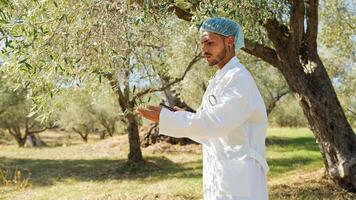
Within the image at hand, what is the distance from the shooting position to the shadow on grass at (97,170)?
1958 centimetres

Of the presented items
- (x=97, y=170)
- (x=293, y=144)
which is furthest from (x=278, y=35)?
(x=293, y=144)

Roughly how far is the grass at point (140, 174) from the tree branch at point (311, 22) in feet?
13.3

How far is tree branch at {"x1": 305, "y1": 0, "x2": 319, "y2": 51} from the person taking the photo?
40.6 ft

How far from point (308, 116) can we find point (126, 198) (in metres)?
5.68

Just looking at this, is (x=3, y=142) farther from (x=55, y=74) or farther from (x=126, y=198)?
(x=55, y=74)

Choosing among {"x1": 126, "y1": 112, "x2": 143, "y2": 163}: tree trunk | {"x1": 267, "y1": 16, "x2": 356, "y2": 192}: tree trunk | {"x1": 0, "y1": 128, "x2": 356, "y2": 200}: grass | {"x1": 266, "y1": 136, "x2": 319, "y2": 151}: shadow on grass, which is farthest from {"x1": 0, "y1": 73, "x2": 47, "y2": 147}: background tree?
{"x1": 267, "y1": 16, "x2": 356, "y2": 192}: tree trunk

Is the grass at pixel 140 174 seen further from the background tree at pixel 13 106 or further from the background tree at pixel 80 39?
the background tree at pixel 80 39

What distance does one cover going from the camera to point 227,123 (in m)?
3.67

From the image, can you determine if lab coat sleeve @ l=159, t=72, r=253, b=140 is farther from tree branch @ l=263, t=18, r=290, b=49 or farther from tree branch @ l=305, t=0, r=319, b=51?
tree branch @ l=305, t=0, r=319, b=51

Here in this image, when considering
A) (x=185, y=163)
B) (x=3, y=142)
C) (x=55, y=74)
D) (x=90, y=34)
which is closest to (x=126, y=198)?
(x=55, y=74)

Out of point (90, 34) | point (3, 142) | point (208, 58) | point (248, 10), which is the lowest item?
point (3, 142)

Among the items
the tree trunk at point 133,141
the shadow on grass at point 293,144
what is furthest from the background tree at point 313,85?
the shadow on grass at point 293,144

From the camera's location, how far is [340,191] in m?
12.6

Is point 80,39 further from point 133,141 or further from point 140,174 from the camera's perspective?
point 133,141
